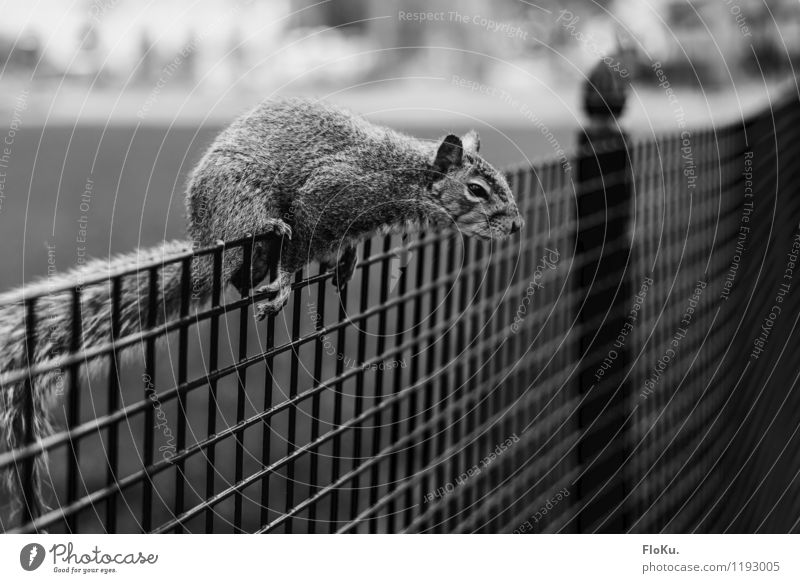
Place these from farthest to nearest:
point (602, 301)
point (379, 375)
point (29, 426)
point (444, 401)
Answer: point (602, 301) < point (444, 401) < point (379, 375) < point (29, 426)

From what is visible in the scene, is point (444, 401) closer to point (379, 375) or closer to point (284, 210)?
point (379, 375)

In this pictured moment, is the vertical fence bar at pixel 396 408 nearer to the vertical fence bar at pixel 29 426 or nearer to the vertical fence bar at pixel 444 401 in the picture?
the vertical fence bar at pixel 444 401

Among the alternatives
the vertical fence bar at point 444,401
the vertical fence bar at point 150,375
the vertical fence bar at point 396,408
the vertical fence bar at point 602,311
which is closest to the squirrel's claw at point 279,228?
the vertical fence bar at point 150,375

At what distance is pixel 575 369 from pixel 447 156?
2.21ft

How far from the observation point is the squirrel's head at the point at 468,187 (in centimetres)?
83

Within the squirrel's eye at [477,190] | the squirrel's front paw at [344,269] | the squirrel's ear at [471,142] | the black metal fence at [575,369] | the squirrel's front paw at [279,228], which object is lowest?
the black metal fence at [575,369]

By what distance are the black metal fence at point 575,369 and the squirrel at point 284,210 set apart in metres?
0.06

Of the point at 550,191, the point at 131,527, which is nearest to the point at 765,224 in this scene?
the point at 550,191

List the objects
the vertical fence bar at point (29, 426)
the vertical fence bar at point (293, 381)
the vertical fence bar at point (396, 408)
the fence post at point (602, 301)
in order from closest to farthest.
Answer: the vertical fence bar at point (29, 426)
the vertical fence bar at point (293, 381)
the vertical fence bar at point (396, 408)
the fence post at point (602, 301)

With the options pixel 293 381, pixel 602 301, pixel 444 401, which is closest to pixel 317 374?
pixel 293 381

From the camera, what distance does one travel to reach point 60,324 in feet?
2.22

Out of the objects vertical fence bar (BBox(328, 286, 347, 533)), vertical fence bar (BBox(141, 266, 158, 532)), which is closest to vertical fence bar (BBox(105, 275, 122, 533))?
vertical fence bar (BBox(141, 266, 158, 532))

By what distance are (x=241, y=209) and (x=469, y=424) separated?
28.4 inches

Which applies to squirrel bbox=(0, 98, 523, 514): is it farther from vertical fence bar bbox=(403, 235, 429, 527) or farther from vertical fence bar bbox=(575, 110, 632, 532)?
vertical fence bar bbox=(575, 110, 632, 532)
